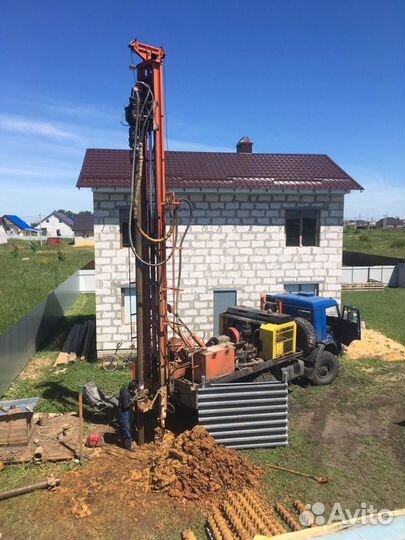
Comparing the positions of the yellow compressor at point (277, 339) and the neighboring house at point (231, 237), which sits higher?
the neighboring house at point (231, 237)

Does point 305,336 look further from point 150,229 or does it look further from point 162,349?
point 150,229

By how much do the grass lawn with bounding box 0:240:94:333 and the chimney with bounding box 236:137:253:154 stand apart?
1288 centimetres

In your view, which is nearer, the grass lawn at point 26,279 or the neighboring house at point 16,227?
the grass lawn at point 26,279

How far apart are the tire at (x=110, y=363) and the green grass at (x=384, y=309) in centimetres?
1150

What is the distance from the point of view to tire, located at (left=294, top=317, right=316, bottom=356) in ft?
40.5

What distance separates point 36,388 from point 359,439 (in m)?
9.10

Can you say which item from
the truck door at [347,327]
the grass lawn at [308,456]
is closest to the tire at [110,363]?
the grass lawn at [308,456]

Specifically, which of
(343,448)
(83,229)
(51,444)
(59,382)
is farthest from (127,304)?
(83,229)

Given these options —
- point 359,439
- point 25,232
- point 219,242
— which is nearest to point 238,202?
point 219,242

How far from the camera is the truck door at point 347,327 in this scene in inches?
555

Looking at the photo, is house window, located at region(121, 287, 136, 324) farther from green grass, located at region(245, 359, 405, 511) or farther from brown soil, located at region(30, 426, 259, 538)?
brown soil, located at region(30, 426, 259, 538)

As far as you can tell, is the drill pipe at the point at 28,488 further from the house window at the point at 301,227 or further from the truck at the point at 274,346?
the house window at the point at 301,227

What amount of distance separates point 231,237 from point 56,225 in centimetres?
10655

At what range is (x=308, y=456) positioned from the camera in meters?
9.31
